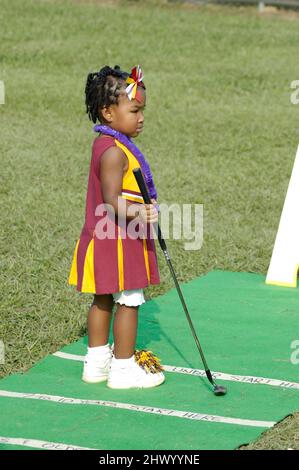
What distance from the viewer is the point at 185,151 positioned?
1146 cm

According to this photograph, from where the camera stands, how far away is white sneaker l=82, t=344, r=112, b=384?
17.4 feet

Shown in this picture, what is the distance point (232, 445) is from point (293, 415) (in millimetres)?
499

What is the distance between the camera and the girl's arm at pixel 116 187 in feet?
16.6

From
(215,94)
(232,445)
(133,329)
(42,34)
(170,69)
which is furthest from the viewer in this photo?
(42,34)

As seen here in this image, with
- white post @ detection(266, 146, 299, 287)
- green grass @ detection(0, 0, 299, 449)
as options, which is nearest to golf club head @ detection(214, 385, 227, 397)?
green grass @ detection(0, 0, 299, 449)

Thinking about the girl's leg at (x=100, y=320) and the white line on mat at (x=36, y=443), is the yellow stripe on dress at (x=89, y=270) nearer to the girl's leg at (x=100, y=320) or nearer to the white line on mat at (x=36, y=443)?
the girl's leg at (x=100, y=320)

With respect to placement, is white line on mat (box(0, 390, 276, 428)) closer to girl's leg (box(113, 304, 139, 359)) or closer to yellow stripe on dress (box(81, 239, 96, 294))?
girl's leg (box(113, 304, 139, 359))

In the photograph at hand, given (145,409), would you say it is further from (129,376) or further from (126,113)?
(126,113)

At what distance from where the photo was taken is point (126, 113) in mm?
5160

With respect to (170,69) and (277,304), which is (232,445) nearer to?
(277,304)

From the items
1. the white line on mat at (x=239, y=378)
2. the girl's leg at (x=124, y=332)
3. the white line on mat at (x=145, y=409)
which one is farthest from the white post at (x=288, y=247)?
the white line on mat at (x=145, y=409)

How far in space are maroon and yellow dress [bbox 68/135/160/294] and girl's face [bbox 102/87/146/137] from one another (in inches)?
3.2

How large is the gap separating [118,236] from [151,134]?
23.2 ft

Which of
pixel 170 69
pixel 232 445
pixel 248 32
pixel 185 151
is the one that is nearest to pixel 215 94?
pixel 170 69
